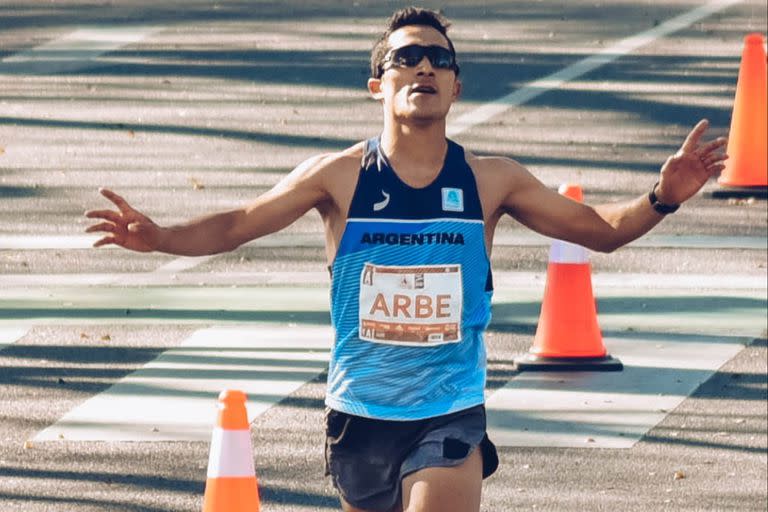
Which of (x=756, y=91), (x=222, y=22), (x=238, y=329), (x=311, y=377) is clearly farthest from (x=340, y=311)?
(x=222, y=22)

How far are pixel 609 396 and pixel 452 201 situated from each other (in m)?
3.96

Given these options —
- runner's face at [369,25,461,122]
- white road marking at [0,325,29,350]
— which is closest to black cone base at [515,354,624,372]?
white road marking at [0,325,29,350]

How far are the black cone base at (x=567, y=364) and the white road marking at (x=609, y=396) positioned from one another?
27 mm

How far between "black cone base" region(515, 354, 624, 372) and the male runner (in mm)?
4122

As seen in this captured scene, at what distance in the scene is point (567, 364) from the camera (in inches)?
394

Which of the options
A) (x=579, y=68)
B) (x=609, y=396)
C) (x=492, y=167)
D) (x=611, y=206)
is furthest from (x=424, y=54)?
(x=579, y=68)

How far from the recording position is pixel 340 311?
581 centimetres

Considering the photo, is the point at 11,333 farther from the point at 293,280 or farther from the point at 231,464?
the point at 231,464

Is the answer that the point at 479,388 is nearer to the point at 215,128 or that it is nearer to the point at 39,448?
the point at 39,448

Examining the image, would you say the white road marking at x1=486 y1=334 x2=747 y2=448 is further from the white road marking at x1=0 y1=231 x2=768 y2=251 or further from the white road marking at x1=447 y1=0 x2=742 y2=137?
the white road marking at x1=447 y1=0 x2=742 y2=137

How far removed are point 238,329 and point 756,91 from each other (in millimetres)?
5173

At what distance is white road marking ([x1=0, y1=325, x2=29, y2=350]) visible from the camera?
1035 centimetres

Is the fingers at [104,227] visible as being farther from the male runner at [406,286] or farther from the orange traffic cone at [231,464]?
the orange traffic cone at [231,464]

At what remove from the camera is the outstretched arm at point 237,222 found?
5.82m
